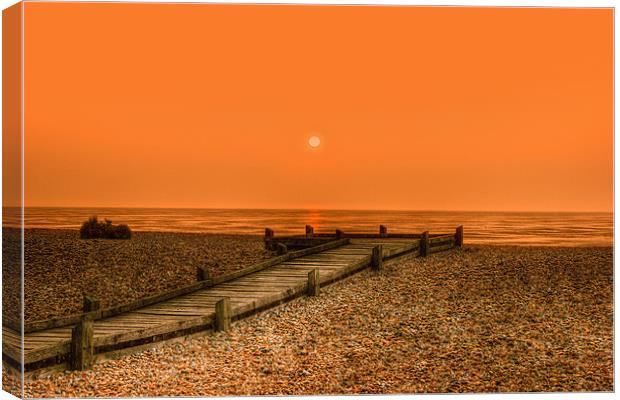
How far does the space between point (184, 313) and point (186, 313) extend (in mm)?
42

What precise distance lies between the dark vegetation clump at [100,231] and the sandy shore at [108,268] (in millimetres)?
1085

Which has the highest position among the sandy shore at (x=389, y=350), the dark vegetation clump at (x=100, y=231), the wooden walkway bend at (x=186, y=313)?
the dark vegetation clump at (x=100, y=231)

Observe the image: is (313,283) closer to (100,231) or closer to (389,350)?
(389,350)

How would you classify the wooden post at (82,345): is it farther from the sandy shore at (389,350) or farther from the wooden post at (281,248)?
the wooden post at (281,248)

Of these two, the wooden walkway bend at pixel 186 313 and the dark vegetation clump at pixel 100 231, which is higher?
the dark vegetation clump at pixel 100 231

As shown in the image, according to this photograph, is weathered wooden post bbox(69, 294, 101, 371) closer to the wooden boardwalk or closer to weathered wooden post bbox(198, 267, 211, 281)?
the wooden boardwalk

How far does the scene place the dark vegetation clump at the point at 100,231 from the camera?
32.5m

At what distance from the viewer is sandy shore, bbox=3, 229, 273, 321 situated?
18.1 meters

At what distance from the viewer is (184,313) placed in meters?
14.3

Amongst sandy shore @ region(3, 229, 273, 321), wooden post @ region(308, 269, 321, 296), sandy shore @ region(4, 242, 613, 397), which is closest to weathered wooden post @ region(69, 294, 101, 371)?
sandy shore @ region(4, 242, 613, 397)

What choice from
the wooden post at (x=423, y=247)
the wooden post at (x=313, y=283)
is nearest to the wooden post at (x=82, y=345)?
the wooden post at (x=313, y=283)

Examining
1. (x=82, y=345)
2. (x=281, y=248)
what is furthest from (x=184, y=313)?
(x=281, y=248)

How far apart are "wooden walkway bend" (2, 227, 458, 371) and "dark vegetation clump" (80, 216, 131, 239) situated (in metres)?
14.1

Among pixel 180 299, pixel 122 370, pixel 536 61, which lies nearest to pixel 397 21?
pixel 536 61
